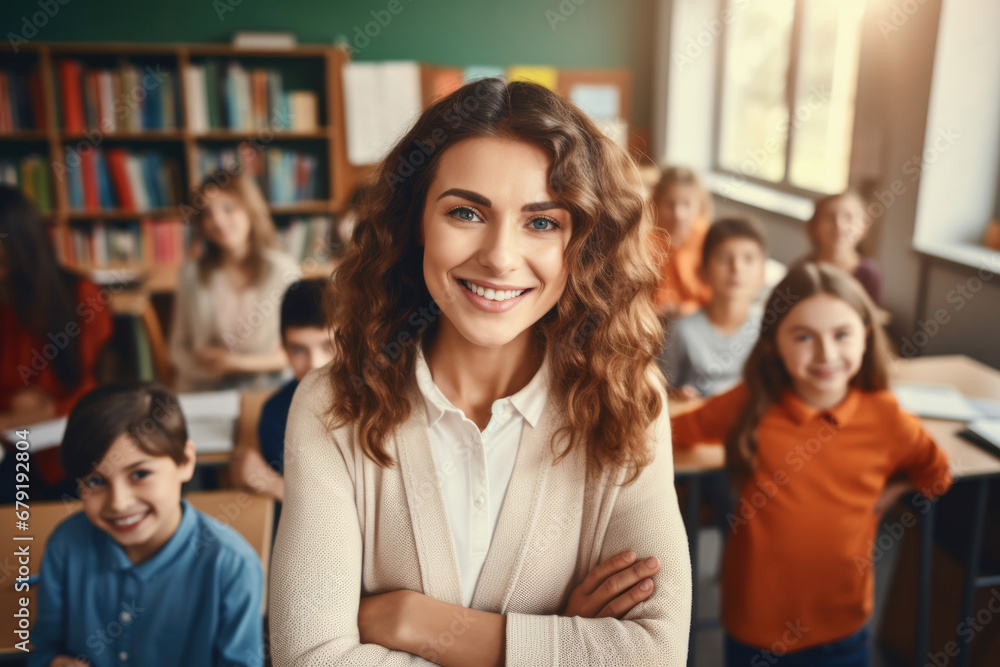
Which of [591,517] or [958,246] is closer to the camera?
[591,517]

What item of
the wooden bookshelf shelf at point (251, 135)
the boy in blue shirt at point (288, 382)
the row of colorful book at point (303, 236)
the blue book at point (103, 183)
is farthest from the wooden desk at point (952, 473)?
the blue book at point (103, 183)

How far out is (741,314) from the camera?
2.69 m

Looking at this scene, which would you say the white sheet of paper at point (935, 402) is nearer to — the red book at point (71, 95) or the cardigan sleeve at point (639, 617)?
the cardigan sleeve at point (639, 617)

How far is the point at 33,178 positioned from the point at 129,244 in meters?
0.68

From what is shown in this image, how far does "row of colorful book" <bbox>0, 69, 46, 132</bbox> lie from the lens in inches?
183

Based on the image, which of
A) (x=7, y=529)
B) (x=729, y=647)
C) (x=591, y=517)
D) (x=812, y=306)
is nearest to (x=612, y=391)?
(x=591, y=517)

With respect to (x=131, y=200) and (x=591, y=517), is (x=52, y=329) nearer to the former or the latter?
(x=591, y=517)

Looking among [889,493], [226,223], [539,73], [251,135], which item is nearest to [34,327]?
[226,223]

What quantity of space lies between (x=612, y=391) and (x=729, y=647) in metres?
1.08

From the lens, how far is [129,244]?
5.00 m

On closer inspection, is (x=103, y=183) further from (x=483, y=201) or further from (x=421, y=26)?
(x=483, y=201)

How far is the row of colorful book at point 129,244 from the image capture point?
4.93 meters

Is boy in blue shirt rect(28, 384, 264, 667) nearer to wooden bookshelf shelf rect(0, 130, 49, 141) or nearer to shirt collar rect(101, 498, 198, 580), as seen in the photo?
shirt collar rect(101, 498, 198, 580)

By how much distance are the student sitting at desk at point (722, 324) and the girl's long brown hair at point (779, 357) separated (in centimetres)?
71
